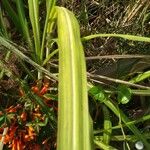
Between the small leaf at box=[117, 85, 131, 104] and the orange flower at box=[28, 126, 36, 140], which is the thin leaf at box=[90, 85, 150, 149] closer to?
the small leaf at box=[117, 85, 131, 104]

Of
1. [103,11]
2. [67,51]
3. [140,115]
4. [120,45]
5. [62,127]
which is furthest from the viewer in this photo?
[103,11]

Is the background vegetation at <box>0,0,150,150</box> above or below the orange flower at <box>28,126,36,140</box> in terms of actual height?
above

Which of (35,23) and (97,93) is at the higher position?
(35,23)

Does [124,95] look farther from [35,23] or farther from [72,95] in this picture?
[35,23]

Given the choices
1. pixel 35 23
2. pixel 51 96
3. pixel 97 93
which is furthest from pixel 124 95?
pixel 35 23

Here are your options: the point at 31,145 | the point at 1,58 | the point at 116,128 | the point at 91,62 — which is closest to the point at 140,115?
the point at 116,128

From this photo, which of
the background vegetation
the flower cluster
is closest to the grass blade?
the background vegetation

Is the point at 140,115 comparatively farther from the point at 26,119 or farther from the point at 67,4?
the point at 67,4

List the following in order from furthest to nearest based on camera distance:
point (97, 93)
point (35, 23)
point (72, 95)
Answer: point (35, 23), point (97, 93), point (72, 95)

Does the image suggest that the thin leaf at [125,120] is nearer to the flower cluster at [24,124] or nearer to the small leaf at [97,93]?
the small leaf at [97,93]
